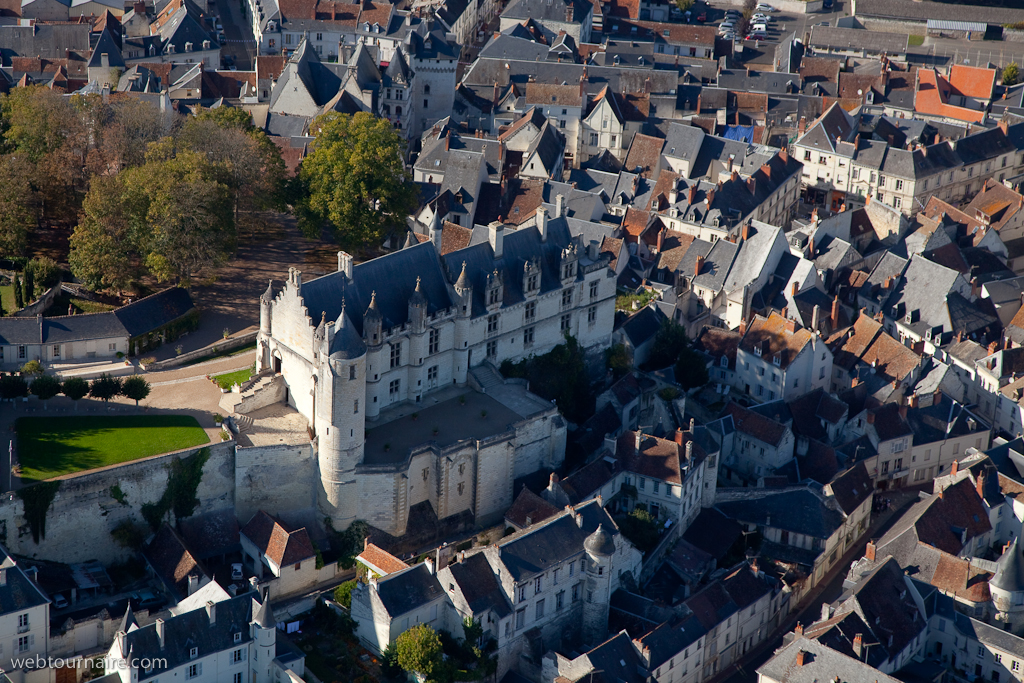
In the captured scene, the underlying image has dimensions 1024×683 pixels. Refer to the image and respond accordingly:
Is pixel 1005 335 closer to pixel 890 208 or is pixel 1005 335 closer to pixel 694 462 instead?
pixel 890 208

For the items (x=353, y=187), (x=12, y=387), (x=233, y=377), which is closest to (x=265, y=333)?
(x=233, y=377)

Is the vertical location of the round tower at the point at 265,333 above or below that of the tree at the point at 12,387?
above

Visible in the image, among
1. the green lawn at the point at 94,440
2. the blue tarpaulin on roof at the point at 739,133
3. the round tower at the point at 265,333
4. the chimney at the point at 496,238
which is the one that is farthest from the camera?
the blue tarpaulin on roof at the point at 739,133

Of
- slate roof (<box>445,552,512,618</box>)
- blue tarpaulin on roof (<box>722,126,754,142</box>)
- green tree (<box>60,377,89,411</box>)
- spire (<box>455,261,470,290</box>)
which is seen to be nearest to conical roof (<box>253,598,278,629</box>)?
slate roof (<box>445,552,512,618</box>)

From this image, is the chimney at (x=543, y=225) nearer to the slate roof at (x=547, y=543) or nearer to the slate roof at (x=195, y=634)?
the slate roof at (x=547, y=543)

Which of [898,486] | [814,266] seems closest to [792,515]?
[898,486]

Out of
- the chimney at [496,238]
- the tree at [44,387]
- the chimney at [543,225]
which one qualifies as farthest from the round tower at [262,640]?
the chimney at [543,225]
